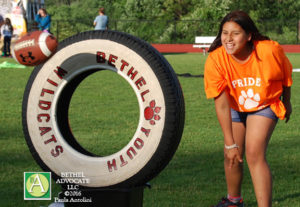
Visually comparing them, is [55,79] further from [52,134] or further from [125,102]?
[125,102]

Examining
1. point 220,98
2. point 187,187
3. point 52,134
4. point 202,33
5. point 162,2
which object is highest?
point 162,2

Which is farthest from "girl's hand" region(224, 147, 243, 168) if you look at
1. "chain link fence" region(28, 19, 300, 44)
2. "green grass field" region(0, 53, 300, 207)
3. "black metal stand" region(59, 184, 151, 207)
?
"chain link fence" region(28, 19, 300, 44)

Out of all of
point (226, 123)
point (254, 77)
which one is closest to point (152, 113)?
point (226, 123)

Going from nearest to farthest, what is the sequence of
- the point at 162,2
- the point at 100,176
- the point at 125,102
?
the point at 100,176
the point at 125,102
the point at 162,2

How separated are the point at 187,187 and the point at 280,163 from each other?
1395mm

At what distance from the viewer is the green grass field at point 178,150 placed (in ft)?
16.0

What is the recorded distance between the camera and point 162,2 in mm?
52906

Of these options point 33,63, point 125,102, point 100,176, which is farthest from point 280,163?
point 125,102

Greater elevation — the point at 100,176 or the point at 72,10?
the point at 72,10

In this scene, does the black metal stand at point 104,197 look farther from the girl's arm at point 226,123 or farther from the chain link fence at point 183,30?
the chain link fence at point 183,30

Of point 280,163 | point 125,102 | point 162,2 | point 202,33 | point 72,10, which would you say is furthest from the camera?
point 72,10

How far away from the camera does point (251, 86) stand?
13.9 feet

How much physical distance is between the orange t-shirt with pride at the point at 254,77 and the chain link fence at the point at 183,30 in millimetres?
34946

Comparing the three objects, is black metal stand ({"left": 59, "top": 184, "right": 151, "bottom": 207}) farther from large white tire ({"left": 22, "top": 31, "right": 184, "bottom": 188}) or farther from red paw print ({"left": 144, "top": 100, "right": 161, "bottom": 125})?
red paw print ({"left": 144, "top": 100, "right": 161, "bottom": 125})
